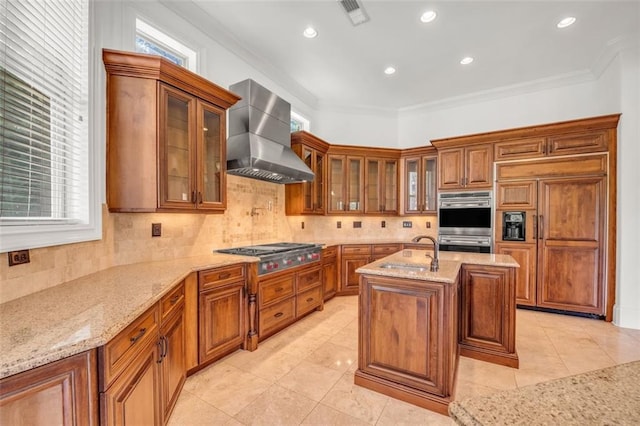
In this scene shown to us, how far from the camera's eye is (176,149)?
2383 millimetres

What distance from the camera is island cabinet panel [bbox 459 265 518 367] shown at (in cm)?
242

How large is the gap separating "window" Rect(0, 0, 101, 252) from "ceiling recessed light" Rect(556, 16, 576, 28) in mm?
4316

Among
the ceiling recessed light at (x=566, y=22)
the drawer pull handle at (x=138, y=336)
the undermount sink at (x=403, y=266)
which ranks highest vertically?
the ceiling recessed light at (x=566, y=22)

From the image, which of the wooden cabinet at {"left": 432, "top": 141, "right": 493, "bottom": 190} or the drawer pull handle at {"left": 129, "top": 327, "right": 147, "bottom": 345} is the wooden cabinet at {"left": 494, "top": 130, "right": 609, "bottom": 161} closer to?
the wooden cabinet at {"left": 432, "top": 141, "right": 493, "bottom": 190}

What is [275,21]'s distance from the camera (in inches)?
117

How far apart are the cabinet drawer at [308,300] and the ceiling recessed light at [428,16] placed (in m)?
3.26

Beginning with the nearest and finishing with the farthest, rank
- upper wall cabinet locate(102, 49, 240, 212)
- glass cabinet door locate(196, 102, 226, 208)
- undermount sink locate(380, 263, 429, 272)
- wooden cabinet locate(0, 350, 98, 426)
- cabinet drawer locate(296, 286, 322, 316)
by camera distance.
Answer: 1. wooden cabinet locate(0, 350, 98, 426)
2. upper wall cabinet locate(102, 49, 240, 212)
3. undermount sink locate(380, 263, 429, 272)
4. glass cabinet door locate(196, 102, 226, 208)
5. cabinet drawer locate(296, 286, 322, 316)

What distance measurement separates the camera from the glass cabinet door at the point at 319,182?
4418mm

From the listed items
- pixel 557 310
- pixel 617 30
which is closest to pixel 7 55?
pixel 617 30

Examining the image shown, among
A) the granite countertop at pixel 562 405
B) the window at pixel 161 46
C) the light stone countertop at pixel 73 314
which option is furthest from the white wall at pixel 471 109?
the granite countertop at pixel 562 405

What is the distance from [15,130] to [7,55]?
0.34 meters

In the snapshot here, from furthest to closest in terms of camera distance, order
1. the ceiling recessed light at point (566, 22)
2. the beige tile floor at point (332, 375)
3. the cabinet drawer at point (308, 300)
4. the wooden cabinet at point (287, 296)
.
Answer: the cabinet drawer at point (308, 300)
the ceiling recessed light at point (566, 22)
the wooden cabinet at point (287, 296)
the beige tile floor at point (332, 375)

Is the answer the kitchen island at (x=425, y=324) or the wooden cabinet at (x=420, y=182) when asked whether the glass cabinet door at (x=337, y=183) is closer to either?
the wooden cabinet at (x=420, y=182)

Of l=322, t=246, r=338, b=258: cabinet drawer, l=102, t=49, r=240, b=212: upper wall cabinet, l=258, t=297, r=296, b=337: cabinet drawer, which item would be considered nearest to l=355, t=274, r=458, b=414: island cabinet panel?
l=258, t=297, r=296, b=337: cabinet drawer
